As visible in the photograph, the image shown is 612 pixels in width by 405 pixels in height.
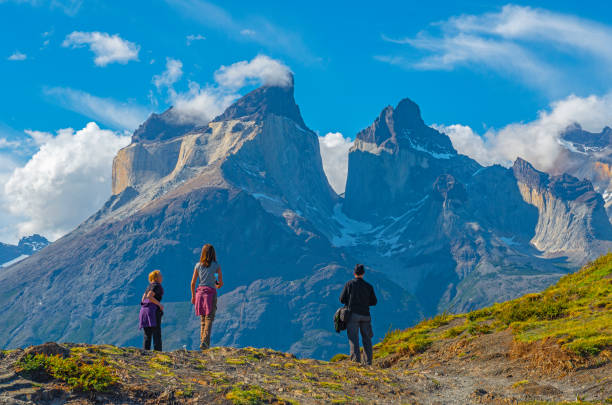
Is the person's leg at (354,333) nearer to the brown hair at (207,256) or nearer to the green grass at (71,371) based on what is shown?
the brown hair at (207,256)

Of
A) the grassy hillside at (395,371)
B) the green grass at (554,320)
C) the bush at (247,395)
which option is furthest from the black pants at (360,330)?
the bush at (247,395)

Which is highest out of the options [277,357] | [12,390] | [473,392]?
[277,357]

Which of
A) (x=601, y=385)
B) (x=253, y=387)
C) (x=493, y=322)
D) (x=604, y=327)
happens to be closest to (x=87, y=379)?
(x=253, y=387)

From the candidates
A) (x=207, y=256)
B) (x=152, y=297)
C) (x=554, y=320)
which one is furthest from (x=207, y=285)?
(x=554, y=320)

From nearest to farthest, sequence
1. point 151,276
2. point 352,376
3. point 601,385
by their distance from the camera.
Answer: point 601,385, point 352,376, point 151,276

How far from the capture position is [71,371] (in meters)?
14.3

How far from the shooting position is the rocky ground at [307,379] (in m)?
14.2

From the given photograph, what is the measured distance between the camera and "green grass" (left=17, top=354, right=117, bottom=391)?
45.8 ft

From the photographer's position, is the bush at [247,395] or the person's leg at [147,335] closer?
the bush at [247,395]

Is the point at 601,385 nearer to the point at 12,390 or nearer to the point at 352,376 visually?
the point at 352,376

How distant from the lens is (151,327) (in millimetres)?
22547

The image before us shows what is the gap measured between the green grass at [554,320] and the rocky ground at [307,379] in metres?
0.84

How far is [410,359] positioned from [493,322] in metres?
4.44

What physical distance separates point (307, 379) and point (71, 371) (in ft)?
23.9
